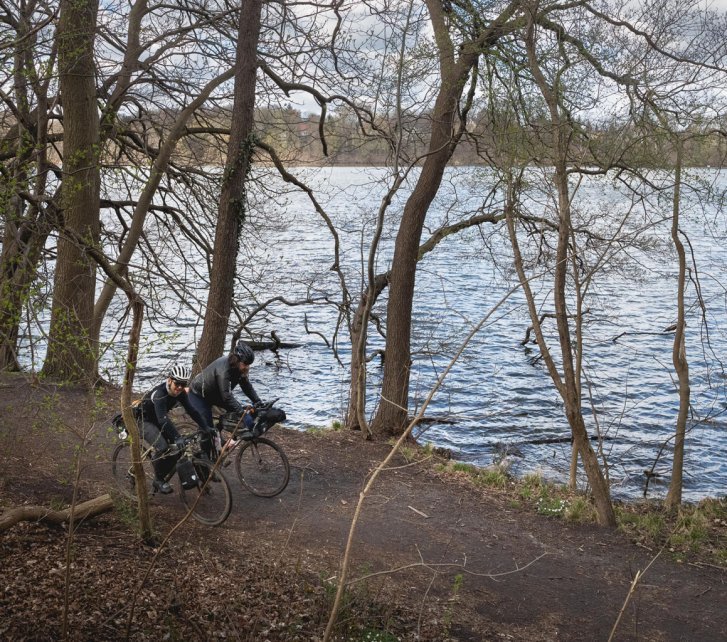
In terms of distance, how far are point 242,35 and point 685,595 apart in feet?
34.6

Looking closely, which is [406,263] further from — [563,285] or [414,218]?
[563,285]

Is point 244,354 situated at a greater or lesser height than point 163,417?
greater

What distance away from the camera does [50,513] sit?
7180 millimetres

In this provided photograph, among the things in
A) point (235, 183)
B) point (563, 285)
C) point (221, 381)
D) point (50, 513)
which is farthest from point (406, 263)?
point (50, 513)

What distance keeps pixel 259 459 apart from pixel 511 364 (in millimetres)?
16110

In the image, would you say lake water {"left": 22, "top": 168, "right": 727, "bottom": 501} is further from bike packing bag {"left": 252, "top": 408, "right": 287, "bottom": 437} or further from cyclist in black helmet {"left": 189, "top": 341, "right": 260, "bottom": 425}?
bike packing bag {"left": 252, "top": 408, "right": 287, "bottom": 437}

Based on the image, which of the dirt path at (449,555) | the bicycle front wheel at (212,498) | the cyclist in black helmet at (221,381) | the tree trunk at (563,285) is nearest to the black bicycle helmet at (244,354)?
the cyclist in black helmet at (221,381)

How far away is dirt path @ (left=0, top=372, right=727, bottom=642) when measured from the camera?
718 centimetres

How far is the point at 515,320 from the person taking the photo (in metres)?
31.3

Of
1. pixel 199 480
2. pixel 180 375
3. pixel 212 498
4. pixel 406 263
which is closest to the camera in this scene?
pixel 180 375

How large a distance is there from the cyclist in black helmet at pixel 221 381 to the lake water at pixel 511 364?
2374 mm

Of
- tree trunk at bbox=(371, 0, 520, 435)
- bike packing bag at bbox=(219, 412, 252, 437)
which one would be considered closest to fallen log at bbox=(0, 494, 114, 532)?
bike packing bag at bbox=(219, 412, 252, 437)

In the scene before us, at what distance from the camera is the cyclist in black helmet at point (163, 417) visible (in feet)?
26.5

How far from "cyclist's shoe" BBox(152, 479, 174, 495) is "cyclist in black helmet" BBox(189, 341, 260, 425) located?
0.86m
